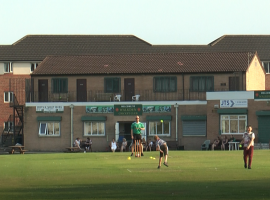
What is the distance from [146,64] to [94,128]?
8.38 meters

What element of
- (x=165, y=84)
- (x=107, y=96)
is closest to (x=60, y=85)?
(x=107, y=96)

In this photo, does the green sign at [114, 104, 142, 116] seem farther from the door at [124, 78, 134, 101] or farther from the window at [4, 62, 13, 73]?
the window at [4, 62, 13, 73]

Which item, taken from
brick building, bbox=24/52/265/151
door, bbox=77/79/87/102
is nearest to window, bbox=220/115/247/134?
brick building, bbox=24/52/265/151

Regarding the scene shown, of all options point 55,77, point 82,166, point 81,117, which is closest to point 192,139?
point 81,117

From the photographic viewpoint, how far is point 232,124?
61031 mm

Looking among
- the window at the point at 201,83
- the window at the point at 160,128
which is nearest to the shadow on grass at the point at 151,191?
the window at the point at 160,128

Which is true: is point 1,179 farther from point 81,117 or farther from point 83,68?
point 83,68

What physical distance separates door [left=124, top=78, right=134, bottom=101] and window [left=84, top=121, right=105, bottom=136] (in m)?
3.69

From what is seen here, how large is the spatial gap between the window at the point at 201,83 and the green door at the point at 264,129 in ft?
24.6

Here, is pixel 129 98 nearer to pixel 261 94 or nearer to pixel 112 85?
pixel 112 85

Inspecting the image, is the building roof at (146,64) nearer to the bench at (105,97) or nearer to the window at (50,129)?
the bench at (105,97)

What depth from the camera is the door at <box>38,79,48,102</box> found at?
68438 millimetres

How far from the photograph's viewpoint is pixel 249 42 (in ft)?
323

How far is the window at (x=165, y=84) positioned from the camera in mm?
66438
